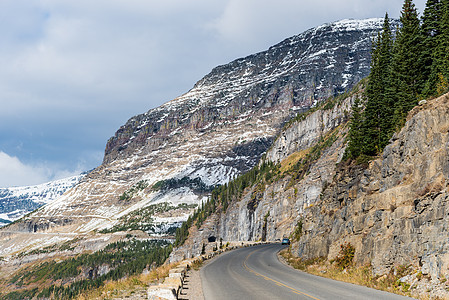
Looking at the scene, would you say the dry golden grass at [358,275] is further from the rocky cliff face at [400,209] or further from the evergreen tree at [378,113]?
the evergreen tree at [378,113]

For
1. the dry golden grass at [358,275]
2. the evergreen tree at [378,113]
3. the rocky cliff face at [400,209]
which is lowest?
the dry golden grass at [358,275]

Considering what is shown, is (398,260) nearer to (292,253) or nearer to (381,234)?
(381,234)

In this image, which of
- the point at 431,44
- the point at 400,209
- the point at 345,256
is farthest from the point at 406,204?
the point at 431,44

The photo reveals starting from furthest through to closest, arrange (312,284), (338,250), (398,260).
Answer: (338,250) → (312,284) → (398,260)

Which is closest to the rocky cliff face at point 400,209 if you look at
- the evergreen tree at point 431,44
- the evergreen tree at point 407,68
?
the evergreen tree at point 407,68

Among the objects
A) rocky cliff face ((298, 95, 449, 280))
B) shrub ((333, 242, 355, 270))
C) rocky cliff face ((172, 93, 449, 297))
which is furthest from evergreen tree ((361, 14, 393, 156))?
shrub ((333, 242, 355, 270))

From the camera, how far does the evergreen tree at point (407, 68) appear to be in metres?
29.8

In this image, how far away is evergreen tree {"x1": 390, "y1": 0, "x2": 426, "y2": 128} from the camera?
29.8m

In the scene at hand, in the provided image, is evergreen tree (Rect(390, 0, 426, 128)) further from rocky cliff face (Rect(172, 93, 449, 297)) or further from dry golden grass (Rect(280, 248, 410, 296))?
dry golden grass (Rect(280, 248, 410, 296))

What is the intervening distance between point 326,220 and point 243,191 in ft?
432

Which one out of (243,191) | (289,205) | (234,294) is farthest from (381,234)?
(243,191)

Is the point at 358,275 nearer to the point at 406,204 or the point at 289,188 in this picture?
the point at 406,204

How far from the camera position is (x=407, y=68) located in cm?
3284

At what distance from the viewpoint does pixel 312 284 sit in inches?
742
